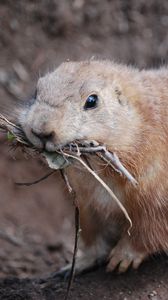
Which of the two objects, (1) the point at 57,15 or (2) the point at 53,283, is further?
(1) the point at 57,15

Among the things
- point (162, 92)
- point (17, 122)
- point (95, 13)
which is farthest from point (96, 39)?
point (17, 122)

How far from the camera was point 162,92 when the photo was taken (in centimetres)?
659

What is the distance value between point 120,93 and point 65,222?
4731 mm

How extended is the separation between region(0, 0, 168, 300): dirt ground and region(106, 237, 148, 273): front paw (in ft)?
9.29

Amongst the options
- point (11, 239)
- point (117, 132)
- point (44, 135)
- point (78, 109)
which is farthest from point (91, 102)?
point (11, 239)

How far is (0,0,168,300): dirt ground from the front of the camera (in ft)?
33.6

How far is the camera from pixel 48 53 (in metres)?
10.9

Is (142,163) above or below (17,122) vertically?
below

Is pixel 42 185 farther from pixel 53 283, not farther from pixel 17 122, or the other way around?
pixel 17 122

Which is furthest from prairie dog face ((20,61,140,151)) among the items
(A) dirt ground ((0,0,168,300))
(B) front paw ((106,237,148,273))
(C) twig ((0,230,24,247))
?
(C) twig ((0,230,24,247))

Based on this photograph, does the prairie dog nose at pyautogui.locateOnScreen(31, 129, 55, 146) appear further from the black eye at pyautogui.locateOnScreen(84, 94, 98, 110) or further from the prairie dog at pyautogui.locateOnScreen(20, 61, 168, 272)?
the black eye at pyautogui.locateOnScreen(84, 94, 98, 110)

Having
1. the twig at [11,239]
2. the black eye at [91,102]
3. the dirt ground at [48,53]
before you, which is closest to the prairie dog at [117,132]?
the black eye at [91,102]

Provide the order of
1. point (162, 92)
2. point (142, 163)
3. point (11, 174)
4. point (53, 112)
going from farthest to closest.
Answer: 1. point (11, 174)
2. point (162, 92)
3. point (142, 163)
4. point (53, 112)

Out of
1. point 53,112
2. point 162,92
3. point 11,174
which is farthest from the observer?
point 11,174
